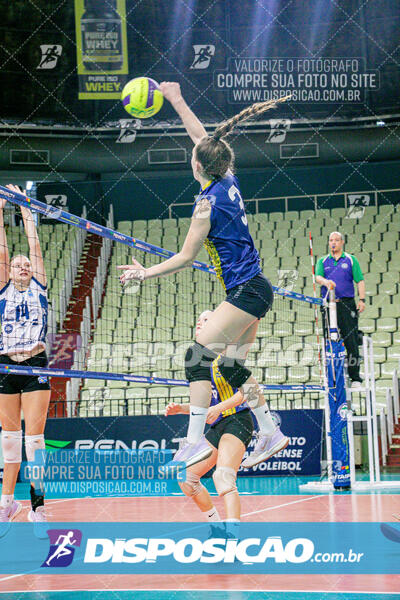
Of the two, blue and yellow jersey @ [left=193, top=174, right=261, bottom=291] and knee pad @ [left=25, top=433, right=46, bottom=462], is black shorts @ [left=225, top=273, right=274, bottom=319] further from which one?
knee pad @ [left=25, top=433, right=46, bottom=462]

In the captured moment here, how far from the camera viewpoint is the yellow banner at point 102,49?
17.3m

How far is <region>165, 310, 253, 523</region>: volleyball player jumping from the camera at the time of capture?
15.3 feet

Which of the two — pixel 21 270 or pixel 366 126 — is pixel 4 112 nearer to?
pixel 366 126

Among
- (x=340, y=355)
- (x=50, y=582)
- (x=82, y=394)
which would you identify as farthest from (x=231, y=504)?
(x=82, y=394)

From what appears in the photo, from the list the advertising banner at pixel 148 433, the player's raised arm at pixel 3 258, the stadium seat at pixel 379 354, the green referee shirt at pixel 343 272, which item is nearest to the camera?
the player's raised arm at pixel 3 258

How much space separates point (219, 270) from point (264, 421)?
1.13 metres

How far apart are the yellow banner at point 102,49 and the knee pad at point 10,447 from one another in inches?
507

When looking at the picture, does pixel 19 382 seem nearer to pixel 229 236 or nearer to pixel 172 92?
pixel 229 236

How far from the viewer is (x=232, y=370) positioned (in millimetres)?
4223

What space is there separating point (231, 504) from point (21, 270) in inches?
87.4

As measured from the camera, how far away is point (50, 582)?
4125 mm

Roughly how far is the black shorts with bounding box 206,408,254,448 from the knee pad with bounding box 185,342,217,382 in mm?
A: 1069

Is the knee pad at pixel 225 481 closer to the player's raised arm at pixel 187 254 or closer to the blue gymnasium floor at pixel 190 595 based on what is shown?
the blue gymnasium floor at pixel 190 595

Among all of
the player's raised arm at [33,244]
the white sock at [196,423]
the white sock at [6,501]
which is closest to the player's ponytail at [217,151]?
the white sock at [196,423]
